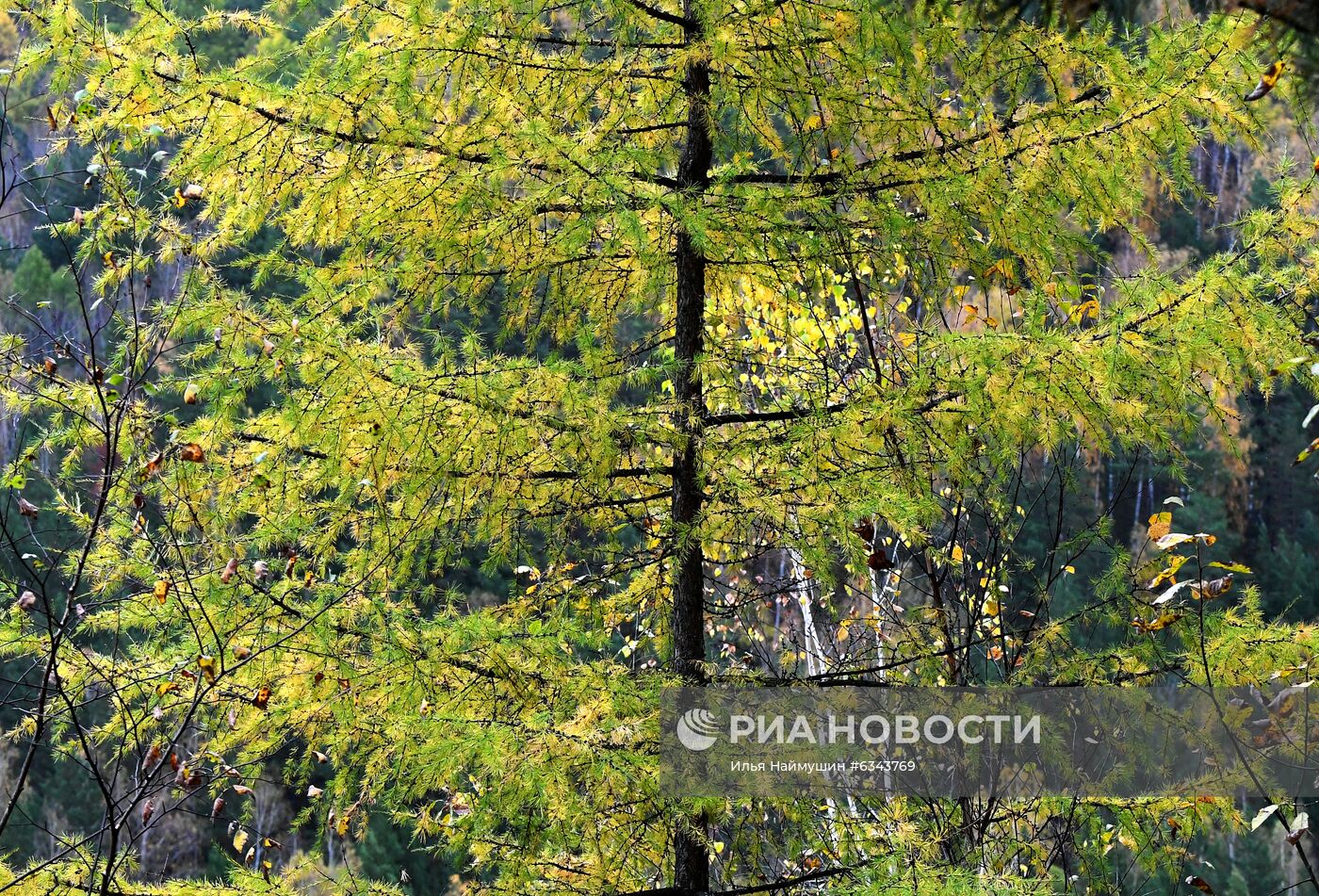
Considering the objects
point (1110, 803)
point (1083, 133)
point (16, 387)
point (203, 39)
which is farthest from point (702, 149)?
point (203, 39)

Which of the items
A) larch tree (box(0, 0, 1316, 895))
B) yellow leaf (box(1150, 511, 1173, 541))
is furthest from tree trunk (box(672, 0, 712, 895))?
yellow leaf (box(1150, 511, 1173, 541))

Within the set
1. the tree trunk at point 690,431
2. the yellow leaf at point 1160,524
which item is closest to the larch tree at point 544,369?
the tree trunk at point 690,431

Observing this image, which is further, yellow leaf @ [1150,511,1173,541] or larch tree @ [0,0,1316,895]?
yellow leaf @ [1150,511,1173,541]

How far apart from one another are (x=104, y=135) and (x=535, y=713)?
6.10 feet

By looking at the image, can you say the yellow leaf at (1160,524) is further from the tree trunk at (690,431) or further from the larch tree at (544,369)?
the tree trunk at (690,431)

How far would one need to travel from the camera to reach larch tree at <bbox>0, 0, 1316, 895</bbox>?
9.76 ft

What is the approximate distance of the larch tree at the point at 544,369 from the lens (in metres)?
2.97

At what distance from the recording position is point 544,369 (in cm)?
304

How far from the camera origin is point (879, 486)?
310cm

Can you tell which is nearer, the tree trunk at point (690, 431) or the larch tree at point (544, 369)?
the larch tree at point (544, 369)

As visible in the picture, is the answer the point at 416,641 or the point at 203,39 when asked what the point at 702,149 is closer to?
the point at 416,641

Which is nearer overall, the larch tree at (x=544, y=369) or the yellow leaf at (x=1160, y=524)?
the larch tree at (x=544, y=369)

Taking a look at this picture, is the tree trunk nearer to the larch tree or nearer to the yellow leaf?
the larch tree

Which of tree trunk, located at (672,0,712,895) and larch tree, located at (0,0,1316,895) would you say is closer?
larch tree, located at (0,0,1316,895)
